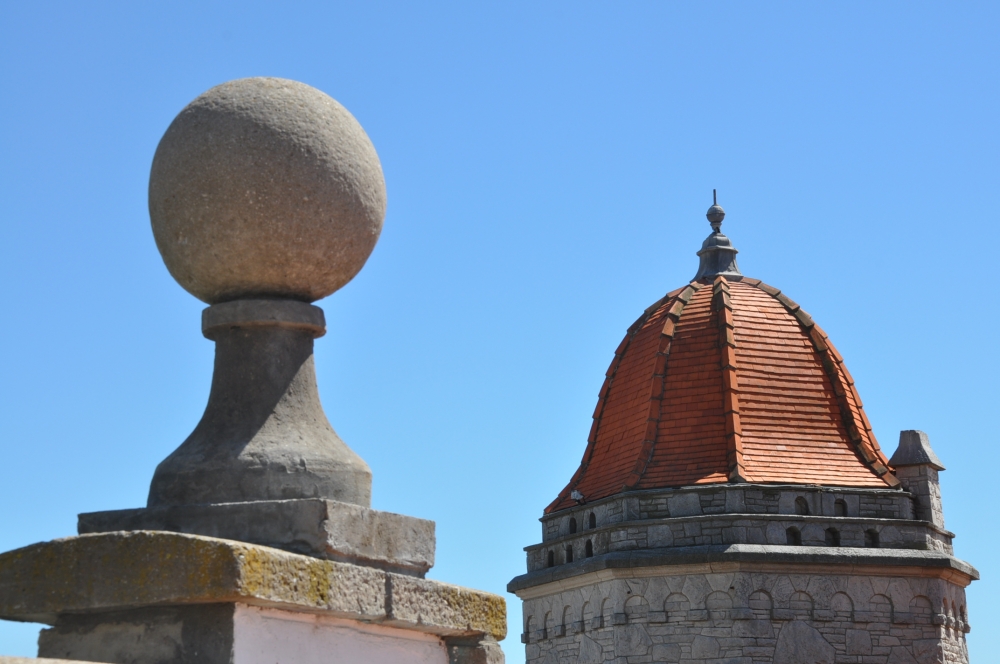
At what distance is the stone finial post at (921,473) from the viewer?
19.9m

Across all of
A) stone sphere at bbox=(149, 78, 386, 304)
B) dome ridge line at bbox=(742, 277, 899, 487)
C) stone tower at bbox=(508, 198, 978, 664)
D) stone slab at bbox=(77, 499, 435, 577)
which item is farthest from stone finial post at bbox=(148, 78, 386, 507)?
dome ridge line at bbox=(742, 277, 899, 487)

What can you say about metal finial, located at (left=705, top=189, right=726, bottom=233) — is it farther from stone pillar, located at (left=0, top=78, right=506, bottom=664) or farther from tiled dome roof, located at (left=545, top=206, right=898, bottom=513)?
stone pillar, located at (left=0, top=78, right=506, bottom=664)

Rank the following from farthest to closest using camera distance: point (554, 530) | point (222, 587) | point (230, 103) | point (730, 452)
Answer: point (554, 530) → point (730, 452) → point (230, 103) → point (222, 587)

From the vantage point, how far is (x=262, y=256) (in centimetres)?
446

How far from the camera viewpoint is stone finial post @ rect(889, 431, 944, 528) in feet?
65.2

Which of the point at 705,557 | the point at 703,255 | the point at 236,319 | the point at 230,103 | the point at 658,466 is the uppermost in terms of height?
the point at 703,255

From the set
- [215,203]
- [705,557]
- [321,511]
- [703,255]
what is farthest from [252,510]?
[703,255]

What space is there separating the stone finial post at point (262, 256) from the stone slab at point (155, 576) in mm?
402

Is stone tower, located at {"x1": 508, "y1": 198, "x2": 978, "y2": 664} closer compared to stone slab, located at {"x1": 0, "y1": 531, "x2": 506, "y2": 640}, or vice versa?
stone slab, located at {"x1": 0, "y1": 531, "x2": 506, "y2": 640}

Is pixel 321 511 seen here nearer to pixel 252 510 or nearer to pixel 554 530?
pixel 252 510

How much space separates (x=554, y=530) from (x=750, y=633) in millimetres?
3850

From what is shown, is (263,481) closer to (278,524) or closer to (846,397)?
(278,524)

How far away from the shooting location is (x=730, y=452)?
1939cm

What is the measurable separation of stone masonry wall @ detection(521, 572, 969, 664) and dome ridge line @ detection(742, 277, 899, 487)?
1785mm
